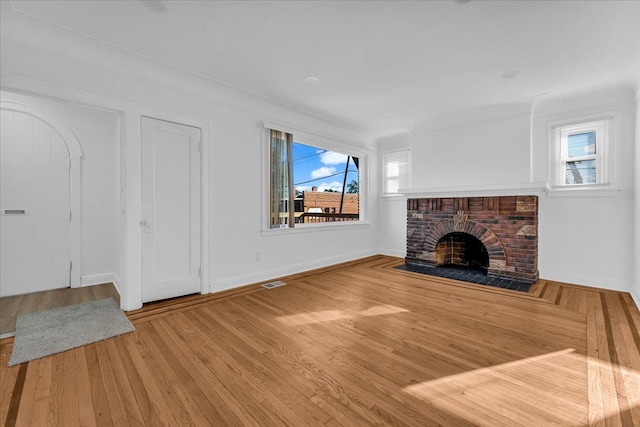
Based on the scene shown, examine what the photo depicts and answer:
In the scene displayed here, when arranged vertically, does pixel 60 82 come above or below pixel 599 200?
above

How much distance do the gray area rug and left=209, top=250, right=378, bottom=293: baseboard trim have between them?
109 centimetres

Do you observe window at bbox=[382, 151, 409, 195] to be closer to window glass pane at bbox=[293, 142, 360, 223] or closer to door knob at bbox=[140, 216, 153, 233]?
window glass pane at bbox=[293, 142, 360, 223]

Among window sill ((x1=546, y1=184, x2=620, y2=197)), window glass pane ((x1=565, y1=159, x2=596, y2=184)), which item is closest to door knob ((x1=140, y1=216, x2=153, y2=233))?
window sill ((x1=546, y1=184, x2=620, y2=197))

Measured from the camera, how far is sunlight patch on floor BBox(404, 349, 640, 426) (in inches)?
58.1

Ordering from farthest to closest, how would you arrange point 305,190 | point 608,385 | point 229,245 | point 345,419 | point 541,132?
point 305,190
point 541,132
point 229,245
point 608,385
point 345,419

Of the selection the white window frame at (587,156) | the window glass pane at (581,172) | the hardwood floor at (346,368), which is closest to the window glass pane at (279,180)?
the hardwood floor at (346,368)

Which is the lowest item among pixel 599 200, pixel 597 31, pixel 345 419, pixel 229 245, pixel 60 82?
pixel 345 419

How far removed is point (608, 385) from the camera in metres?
1.72

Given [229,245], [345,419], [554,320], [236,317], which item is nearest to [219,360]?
[236,317]

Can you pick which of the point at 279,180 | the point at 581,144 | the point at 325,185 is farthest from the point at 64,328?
the point at 581,144

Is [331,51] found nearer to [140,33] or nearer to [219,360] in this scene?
[140,33]

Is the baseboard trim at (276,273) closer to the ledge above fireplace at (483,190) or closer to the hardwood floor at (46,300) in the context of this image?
the hardwood floor at (46,300)

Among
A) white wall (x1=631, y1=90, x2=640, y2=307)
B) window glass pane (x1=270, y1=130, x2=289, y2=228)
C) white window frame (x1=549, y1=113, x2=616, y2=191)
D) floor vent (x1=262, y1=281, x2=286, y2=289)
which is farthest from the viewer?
window glass pane (x1=270, y1=130, x2=289, y2=228)

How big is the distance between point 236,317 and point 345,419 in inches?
65.1
